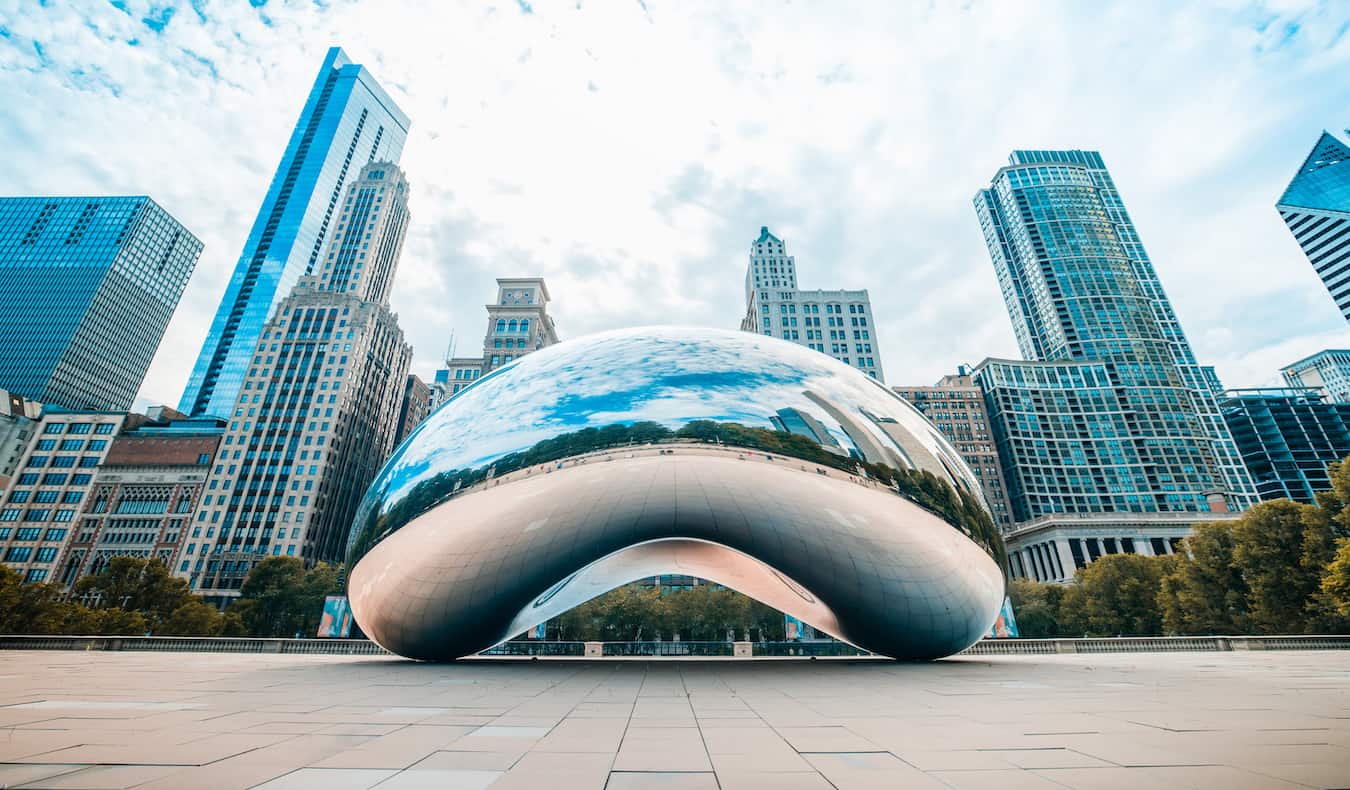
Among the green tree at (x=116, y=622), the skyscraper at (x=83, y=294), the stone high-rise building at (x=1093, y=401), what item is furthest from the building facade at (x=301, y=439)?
the stone high-rise building at (x=1093, y=401)

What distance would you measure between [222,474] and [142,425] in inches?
1041

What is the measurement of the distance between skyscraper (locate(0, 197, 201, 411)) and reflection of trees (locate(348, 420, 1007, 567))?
175634 mm

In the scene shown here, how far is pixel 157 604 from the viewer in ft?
137

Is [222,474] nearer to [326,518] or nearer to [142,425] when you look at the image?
[326,518]

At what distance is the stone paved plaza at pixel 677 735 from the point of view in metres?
2.98

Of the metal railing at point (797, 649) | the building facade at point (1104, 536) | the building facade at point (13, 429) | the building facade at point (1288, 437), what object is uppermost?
the building facade at point (1288, 437)

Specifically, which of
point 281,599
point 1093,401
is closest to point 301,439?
point 281,599

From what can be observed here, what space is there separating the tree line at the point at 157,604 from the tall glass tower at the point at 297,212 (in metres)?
87.1

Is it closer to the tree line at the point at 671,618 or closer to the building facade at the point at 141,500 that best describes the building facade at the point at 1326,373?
the tree line at the point at 671,618

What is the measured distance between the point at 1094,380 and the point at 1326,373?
141 m

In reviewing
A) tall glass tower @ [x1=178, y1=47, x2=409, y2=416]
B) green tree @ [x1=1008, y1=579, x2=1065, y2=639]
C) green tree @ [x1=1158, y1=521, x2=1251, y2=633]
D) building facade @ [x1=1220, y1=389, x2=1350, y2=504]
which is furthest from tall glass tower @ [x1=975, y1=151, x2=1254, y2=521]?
tall glass tower @ [x1=178, y1=47, x2=409, y2=416]

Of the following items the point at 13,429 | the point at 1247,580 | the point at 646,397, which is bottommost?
the point at 1247,580

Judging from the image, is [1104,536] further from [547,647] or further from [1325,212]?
[1325,212]

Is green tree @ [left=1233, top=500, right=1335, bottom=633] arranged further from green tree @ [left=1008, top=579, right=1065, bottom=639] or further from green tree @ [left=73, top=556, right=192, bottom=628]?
green tree @ [left=73, top=556, right=192, bottom=628]
